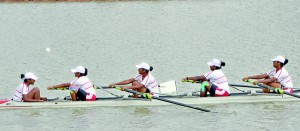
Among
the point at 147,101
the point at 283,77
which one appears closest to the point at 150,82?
the point at 147,101

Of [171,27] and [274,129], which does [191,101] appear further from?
[171,27]

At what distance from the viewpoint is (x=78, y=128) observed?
17172 mm

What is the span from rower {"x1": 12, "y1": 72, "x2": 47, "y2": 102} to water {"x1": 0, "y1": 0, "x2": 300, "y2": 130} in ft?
1.05

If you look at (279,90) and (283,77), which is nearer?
(279,90)

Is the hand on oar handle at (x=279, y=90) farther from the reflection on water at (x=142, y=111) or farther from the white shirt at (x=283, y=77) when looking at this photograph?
the reflection on water at (x=142, y=111)

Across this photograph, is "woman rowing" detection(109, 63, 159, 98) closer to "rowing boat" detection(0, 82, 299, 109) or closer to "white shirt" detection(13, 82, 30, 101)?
"rowing boat" detection(0, 82, 299, 109)

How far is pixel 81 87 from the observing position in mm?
18531

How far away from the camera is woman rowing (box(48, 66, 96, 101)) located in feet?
60.6

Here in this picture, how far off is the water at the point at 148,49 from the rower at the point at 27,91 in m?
0.32

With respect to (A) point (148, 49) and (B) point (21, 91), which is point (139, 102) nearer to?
(B) point (21, 91)

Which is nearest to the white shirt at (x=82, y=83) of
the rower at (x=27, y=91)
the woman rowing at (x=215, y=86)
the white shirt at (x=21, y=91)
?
the rower at (x=27, y=91)

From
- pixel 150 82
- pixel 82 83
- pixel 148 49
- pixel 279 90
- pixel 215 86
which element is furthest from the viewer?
pixel 148 49

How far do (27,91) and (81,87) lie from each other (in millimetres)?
1331

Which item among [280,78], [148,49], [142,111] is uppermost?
[148,49]
